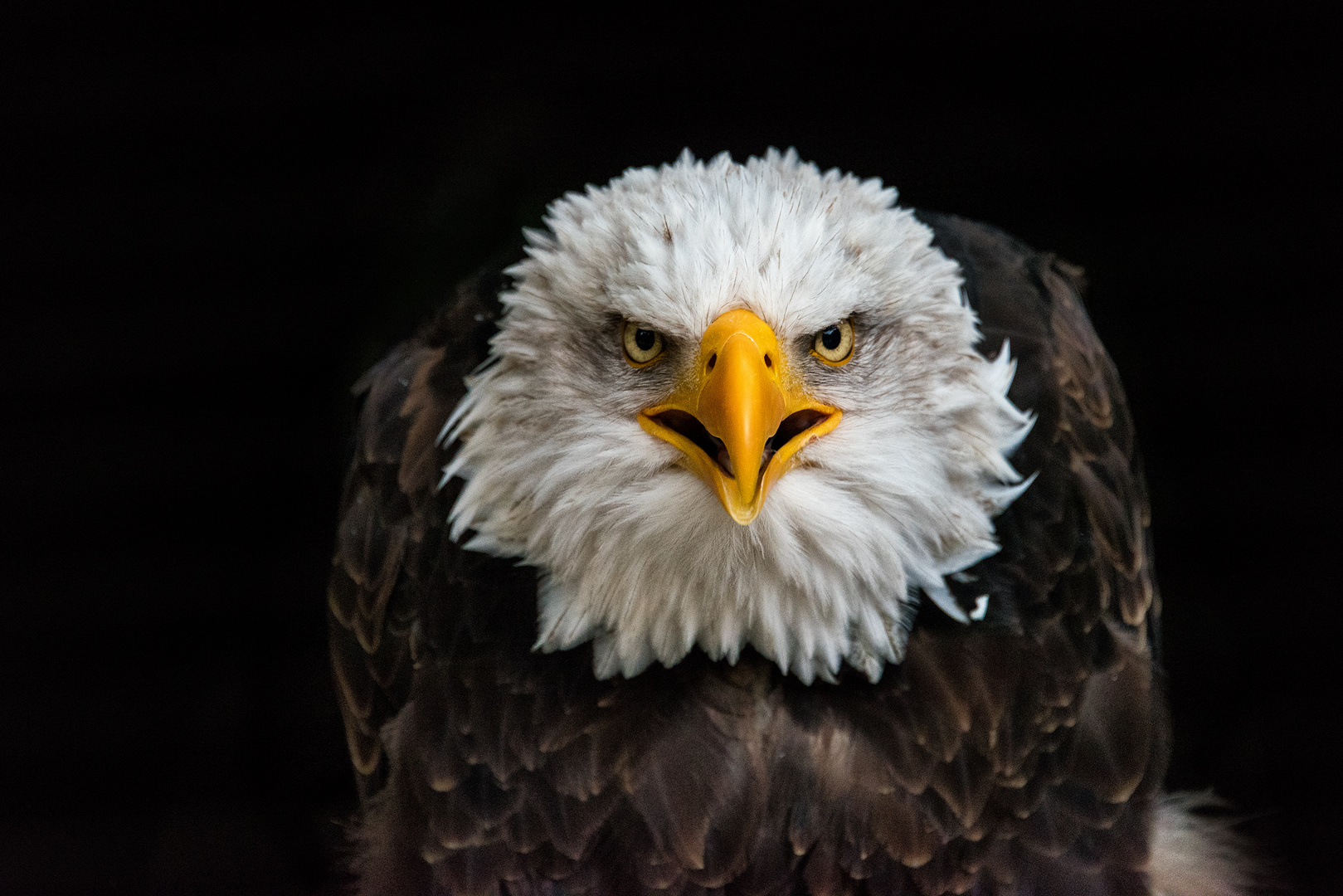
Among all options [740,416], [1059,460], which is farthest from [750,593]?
[1059,460]

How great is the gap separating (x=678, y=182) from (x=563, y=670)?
70 centimetres

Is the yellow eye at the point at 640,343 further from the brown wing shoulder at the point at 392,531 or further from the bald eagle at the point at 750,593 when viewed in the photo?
the brown wing shoulder at the point at 392,531

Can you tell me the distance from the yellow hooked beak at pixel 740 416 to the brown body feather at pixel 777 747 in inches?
13.7

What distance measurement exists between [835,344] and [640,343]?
0.25 m

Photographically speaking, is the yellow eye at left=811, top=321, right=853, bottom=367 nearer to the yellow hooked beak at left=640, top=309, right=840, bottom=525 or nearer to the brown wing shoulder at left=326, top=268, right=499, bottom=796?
the yellow hooked beak at left=640, top=309, right=840, bottom=525

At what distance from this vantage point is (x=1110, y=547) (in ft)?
6.00

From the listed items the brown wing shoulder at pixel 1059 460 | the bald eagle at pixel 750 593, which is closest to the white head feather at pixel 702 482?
the bald eagle at pixel 750 593

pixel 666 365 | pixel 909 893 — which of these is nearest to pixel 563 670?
pixel 666 365

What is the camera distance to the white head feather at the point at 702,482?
1484mm

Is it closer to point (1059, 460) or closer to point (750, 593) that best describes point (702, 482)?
point (750, 593)

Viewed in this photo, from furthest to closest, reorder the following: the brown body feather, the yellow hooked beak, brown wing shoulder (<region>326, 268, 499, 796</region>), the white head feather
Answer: brown wing shoulder (<region>326, 268, 499, 796</region>) < the brown body feather < the white head feather < the yellow hooked beak

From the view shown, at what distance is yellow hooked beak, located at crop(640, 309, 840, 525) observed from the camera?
4.38 ft

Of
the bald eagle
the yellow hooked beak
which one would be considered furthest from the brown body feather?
the yellow hooked beak

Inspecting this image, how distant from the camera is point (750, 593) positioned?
1.57m
